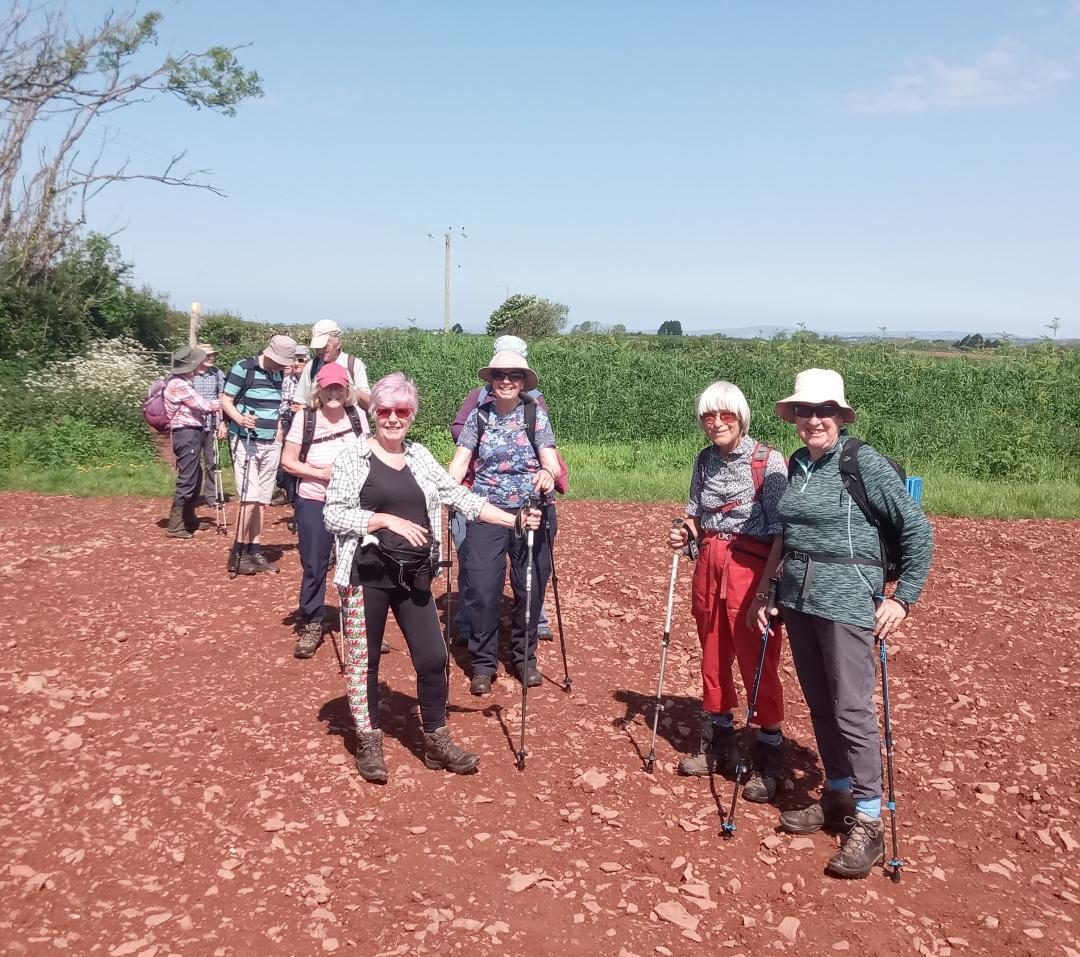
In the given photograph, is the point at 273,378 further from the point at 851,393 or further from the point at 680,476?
the point at 851,393

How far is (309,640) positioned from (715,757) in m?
3.31

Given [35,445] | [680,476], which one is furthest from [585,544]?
[35,445]

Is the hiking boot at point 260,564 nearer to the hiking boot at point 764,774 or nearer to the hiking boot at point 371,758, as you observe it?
the hiking boot at point 371,758

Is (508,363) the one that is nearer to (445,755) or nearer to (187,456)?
(445,755)

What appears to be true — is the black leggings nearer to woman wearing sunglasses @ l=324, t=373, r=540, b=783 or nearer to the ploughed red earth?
woman wearing sunglasses @ l=324, t=373, r=540, b=783

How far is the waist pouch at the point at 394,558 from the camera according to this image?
4820mm

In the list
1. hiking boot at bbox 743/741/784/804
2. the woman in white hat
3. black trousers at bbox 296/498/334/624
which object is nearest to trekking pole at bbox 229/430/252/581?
black trousers at bbox 296/498/334/624

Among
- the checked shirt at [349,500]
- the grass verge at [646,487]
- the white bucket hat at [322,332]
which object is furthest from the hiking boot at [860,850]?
the grass verge at [646,487]

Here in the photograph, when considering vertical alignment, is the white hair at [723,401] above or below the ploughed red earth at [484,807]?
above

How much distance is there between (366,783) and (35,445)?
13.8 metres

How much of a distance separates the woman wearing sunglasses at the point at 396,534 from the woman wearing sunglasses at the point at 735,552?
1208mm

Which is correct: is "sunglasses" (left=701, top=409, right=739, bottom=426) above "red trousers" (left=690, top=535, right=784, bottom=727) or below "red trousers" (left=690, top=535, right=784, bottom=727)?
above

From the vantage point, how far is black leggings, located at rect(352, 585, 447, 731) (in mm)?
4992

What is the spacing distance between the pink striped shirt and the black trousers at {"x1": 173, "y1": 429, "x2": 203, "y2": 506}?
8 cm
